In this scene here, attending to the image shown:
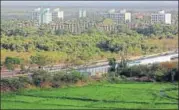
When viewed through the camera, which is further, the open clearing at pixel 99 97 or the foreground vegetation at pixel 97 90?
the foreground vegetation at pixel 97 90

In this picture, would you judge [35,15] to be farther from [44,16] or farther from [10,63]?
[10,63]

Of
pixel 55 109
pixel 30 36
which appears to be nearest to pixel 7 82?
pixel 55 109

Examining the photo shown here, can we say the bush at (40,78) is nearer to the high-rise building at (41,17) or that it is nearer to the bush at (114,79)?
the bush at (114,79)

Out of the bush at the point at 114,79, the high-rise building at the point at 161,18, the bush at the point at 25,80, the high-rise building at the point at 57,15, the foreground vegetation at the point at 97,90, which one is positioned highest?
the high-rise building at the point at 57,15

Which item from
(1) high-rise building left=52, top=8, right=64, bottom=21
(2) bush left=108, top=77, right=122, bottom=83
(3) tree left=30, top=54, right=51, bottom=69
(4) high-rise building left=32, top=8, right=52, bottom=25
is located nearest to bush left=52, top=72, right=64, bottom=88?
(2) bush left=108, top=77, right=122, bottom=83

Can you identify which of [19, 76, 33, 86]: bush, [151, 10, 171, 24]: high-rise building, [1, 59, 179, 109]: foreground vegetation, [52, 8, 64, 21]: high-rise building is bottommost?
[1, 59, 179, 109]: foreground vegetation

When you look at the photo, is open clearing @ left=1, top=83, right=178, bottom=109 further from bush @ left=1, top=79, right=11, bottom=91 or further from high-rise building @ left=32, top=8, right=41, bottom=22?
high-rise building @ left=32, top=8, right=41, bottom=22

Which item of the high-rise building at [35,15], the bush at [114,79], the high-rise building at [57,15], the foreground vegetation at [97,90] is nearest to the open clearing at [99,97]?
the foreground vegetation at [97,90]

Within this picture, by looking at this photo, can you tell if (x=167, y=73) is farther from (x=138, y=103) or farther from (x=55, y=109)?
Result: (x=55, y=109)

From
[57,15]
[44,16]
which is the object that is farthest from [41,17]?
[57,15]
